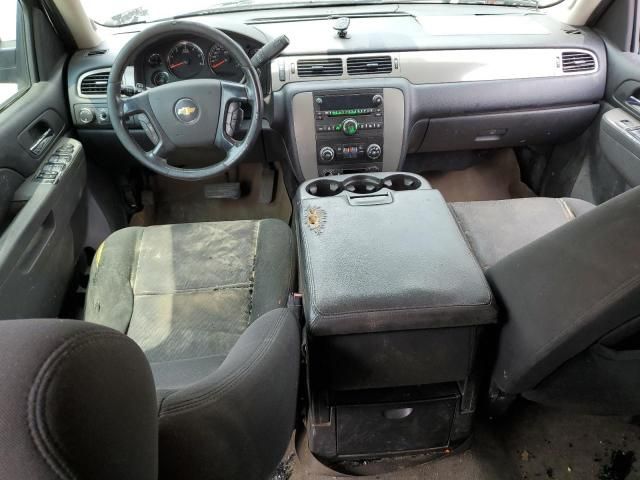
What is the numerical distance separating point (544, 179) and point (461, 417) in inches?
60.4

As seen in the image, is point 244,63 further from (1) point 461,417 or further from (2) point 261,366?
(1) point 461,417

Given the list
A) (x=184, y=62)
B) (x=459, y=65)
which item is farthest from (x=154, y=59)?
(x=459, y=65)

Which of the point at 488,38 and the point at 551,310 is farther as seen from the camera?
the point at 488,38

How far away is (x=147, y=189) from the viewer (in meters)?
2.31

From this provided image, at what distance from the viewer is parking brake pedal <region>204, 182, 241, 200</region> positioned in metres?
2.31

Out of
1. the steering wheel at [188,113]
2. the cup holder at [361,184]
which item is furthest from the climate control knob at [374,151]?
the steering wheel at [188,113]

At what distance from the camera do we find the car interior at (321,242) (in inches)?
25.0

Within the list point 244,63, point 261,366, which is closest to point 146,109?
point 244,63

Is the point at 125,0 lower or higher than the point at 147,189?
higher

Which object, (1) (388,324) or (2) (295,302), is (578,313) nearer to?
(1) (388,324)

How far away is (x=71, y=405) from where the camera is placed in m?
0.36

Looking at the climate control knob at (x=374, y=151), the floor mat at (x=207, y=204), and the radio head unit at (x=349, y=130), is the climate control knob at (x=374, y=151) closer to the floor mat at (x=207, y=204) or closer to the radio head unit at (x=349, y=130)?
the radio head unit at (x=349, y=130)

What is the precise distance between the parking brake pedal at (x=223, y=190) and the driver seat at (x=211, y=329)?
0.73 m

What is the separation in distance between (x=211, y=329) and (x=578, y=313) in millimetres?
837
